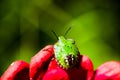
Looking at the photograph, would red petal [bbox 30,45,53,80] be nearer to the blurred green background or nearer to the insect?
the insect

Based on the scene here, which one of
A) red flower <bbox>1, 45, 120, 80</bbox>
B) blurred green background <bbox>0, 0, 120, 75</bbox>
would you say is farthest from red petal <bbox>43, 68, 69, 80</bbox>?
blurred green background <bbox>0, 0, 120, 75</bbox>

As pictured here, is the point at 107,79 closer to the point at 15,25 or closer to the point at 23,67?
the point at 23,67

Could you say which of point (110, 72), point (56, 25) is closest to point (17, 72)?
point (110, 72)

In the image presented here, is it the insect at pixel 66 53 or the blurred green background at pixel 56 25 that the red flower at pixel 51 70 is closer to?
the insect at pixel 66 53

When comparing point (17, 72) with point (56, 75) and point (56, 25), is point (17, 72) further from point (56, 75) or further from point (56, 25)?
point (56, 25)

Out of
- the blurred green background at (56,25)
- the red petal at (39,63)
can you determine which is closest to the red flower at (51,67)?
the red petal at (39,63)

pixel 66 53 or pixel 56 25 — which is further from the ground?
pixel 56 25
